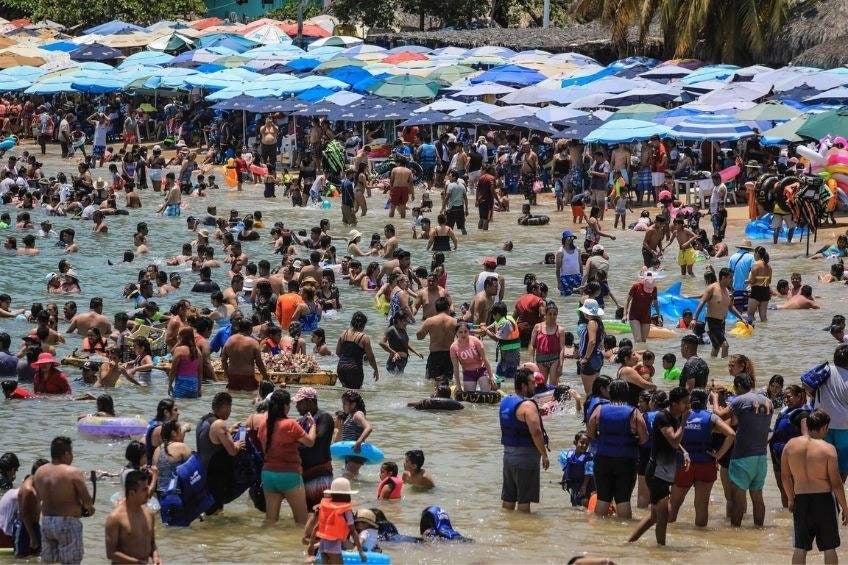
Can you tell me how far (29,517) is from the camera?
10352 millimetres

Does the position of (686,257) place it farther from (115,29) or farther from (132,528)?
(115,29)

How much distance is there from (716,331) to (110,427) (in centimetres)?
702

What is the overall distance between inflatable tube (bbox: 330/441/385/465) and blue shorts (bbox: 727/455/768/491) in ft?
10.1

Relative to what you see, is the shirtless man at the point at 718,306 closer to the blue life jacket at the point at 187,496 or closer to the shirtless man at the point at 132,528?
the blue life jacket at the point at 187,496

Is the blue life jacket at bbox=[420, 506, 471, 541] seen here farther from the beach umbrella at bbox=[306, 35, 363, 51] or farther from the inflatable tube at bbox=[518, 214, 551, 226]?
the beach umbrella at bbox=[306, 35, 363, 51]

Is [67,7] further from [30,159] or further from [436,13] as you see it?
[30,159]

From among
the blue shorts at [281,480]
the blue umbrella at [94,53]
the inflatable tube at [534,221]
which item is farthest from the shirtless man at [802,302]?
the blue umbrella at [94,53]

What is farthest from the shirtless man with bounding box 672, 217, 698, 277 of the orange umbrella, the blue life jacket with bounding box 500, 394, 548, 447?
the orange umbrella

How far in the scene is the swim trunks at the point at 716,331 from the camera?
17.7 m

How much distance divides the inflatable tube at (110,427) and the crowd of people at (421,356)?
5.0 inches

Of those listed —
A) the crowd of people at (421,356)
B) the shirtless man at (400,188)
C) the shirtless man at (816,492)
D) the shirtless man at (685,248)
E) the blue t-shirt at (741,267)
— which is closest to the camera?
the shirtless man at (816,492)

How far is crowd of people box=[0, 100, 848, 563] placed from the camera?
10461 mm

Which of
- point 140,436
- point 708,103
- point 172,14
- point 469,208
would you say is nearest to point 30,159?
point 469,208

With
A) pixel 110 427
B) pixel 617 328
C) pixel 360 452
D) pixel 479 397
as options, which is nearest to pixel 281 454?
pixel 360 452
